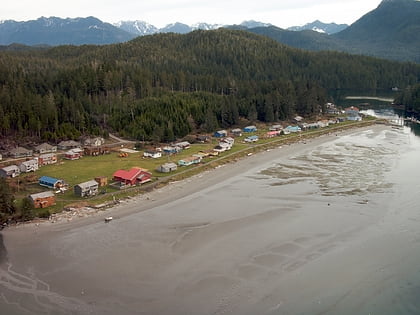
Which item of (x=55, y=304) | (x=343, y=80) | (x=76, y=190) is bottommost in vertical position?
(x=55, y=304)

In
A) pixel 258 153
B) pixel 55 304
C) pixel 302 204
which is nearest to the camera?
pixel 55 304

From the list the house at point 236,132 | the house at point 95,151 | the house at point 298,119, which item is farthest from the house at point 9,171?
the house at point 298,119

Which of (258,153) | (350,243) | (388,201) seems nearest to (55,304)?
(350,243)

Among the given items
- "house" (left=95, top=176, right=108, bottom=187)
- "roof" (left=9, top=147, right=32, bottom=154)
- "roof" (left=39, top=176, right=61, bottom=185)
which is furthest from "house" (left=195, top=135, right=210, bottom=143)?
"roof" (left=39, top=176, right=61, bottom=185)

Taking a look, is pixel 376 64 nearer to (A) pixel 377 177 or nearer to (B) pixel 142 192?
(A) pixel 377 177

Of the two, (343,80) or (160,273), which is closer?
(160,273)

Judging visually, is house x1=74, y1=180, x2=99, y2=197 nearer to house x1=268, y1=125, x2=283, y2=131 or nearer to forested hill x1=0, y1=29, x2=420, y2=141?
forested hill x1=0, y1=29, x2=420, y2=141

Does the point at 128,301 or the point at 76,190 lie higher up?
the point at 76,190
